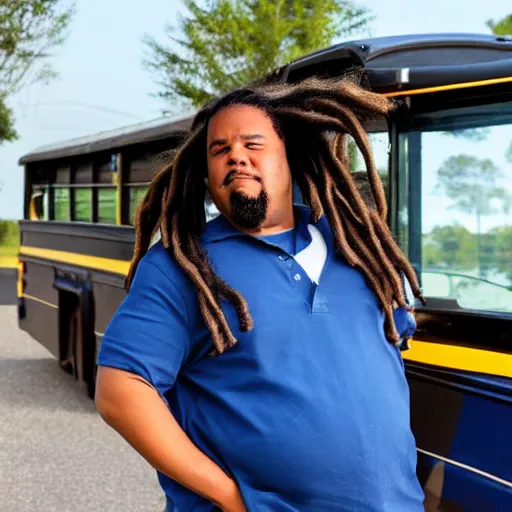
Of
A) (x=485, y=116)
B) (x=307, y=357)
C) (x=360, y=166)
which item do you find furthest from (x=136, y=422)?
(x=485, y=116)

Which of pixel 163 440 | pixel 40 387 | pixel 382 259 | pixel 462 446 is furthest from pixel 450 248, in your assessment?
pixel 40 387

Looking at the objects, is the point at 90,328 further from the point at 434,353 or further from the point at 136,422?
the point at 136,422

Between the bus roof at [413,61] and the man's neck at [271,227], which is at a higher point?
the bus roof at [413,61]

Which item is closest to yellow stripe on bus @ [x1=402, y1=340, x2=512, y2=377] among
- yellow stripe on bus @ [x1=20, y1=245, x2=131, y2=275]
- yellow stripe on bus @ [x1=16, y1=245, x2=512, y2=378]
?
yellow stripe on bus @ [x1=16, y1=245, x2=512, y2=378]

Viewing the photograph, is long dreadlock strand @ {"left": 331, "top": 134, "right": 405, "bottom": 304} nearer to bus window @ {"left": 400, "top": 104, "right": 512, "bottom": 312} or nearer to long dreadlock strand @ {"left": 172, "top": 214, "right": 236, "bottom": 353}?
long dreadlock strand @ {"left": 172, "top": 214, "right": 236, "bottom": 353}

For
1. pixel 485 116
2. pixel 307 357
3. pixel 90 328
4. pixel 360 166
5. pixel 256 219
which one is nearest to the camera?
pixel 307 357

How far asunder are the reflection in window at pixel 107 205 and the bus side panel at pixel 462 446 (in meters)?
5.21

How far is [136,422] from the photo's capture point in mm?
2061

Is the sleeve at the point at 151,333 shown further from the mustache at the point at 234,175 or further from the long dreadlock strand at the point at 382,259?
the long dreadlock strand at the point at 382,259

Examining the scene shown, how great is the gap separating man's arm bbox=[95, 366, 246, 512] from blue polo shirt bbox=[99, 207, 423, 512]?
2cm

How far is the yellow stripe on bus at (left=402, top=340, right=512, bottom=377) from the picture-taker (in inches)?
119

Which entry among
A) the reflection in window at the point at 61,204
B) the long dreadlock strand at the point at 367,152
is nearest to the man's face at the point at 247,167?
the long dreadlock strand at the point at 367,152

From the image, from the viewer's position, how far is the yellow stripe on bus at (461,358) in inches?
119

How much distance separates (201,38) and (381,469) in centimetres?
2801
